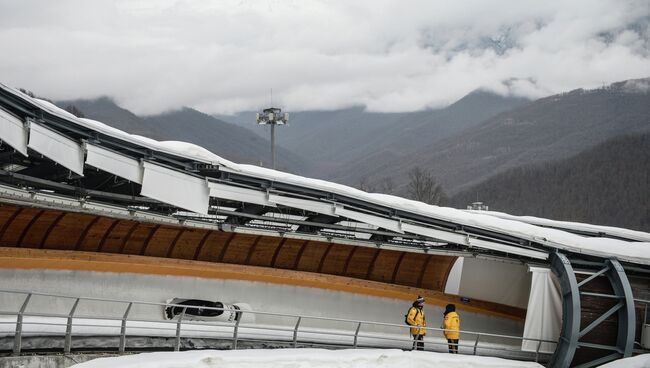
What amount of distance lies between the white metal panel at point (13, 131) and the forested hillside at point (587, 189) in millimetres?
103948

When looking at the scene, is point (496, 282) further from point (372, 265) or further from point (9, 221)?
point (9, 221)

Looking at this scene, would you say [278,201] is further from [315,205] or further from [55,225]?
[55,225]

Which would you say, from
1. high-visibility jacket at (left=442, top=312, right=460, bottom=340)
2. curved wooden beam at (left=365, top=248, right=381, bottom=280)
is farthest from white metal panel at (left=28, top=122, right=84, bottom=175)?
curved wooden beam at (left=365, top=248, right=381, bottom=280)

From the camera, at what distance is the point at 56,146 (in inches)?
450

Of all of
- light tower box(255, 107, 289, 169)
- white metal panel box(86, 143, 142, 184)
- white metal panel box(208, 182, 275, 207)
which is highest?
light tower box(255, 107, 289, 169)

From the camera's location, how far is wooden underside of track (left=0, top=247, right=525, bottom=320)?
52.6 ft

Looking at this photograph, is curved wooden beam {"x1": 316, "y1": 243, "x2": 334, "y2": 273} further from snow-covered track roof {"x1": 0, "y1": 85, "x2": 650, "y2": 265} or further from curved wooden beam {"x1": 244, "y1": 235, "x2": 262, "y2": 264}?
curved wooden beam {"x1": 244, "y1": 235, "x2": 262, "y2": 264}

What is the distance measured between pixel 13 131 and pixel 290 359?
244 inches

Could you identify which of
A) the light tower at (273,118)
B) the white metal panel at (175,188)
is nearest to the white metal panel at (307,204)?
the white metal panel at (175,188)

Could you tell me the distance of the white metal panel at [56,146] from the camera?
1098 centimetres

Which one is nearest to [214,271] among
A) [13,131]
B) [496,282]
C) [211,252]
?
[211,252]

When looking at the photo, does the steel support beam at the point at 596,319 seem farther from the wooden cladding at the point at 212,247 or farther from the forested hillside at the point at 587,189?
the forested hillside at the point at 587,189

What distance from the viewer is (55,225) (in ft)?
54.1

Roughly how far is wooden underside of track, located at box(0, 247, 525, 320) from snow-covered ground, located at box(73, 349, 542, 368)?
4946 mm
